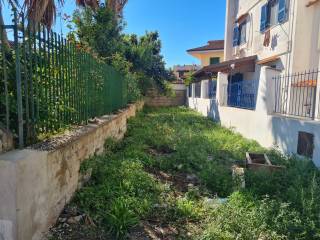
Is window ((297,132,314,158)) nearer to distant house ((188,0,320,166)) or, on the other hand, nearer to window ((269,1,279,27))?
distant house ((188,0,320,166))

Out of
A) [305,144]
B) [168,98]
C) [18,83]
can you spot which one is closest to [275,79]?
[305,144]

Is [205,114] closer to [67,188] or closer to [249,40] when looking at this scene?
[249,40]

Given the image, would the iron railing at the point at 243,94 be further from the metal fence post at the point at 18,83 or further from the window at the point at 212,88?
the metal fence post at the point at 18,83

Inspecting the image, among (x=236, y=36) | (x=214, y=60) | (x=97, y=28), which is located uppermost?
(x=236, y=36)

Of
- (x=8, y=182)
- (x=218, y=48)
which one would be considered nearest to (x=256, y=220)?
(x=8, y=182)

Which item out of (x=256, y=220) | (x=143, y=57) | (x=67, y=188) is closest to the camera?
(x=256, y=220)

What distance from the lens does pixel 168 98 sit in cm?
2512

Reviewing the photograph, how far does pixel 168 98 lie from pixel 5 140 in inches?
889

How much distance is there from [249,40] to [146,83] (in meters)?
8.42

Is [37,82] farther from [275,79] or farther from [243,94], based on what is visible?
[243,94]

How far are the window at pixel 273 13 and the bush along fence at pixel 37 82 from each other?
8.82 meters

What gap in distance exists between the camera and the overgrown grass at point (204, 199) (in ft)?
10.1

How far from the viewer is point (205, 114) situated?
15656mm

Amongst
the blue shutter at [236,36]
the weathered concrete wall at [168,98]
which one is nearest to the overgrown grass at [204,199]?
the blue shutter at [236,36]
